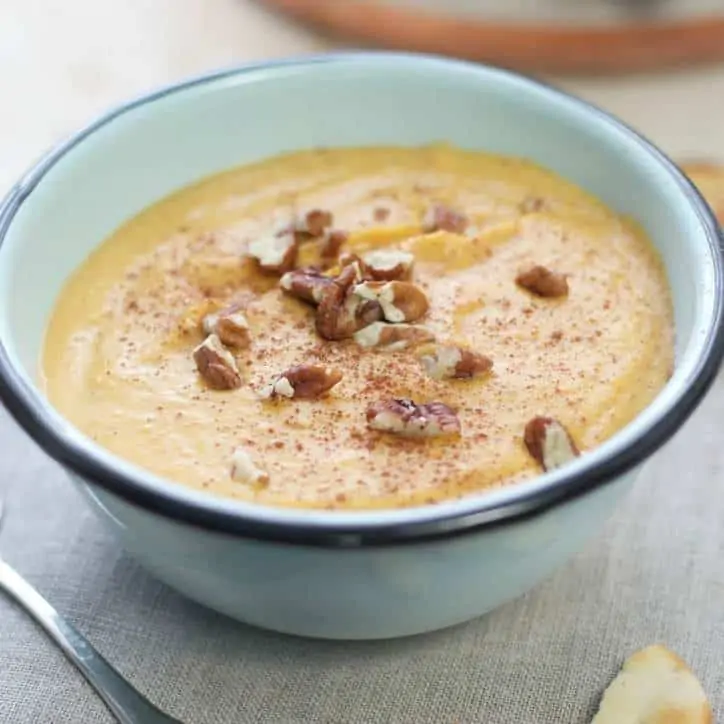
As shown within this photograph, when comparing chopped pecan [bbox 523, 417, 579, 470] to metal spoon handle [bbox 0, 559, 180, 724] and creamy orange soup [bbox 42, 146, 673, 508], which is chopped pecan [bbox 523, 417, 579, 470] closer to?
creamy orange soup [bbox 42, 146, 673, 508]

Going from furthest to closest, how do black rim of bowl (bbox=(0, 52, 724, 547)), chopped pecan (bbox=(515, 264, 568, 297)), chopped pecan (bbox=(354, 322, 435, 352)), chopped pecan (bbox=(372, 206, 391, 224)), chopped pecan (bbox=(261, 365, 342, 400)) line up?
chopped pecan (bbox=(372, 206, 391, 224)) < chopped pecan (bbox=(515, 264, 568, 297)) < chopped pecan (bbox=(354, 322, 435, 352)) < chopped pecan (bbox=(261, 365, 342, 400)) < black rim of bowl (bbox=(0, 52, 724, 547))

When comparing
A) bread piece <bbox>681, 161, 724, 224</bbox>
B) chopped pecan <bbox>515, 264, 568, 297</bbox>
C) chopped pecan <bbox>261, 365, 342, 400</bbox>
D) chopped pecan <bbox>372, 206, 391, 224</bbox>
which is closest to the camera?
chopped pecan <bbox>261, 365, 342, 400</bbox>

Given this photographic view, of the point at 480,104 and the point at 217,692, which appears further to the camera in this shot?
the point at 480,104

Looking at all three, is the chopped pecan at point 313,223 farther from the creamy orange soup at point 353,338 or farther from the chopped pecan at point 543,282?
the chopped pecan at point 543,282

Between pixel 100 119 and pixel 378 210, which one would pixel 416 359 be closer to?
pixel 378 210

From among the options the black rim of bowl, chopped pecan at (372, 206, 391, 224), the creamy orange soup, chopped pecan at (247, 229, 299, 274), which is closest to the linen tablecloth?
the creamy orange soup

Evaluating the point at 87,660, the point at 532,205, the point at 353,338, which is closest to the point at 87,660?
the point at 87,660

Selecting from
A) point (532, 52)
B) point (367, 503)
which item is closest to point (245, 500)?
point (367, 503)
